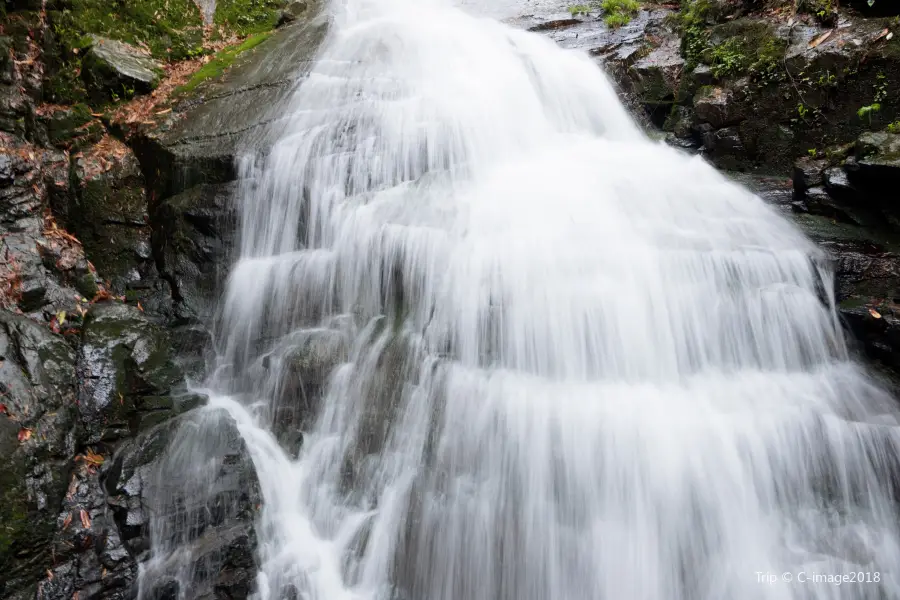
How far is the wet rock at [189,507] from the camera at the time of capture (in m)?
3.83

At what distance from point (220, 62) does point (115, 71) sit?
4.92 feet

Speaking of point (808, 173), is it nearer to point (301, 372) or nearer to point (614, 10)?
point (614, 10)

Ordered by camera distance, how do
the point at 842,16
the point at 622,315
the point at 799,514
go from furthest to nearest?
the point at 842,16 → the point at 622,315 → the point at 799,514

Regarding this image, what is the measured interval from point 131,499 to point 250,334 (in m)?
1.77

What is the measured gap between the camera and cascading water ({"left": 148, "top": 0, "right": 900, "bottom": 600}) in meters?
3.81

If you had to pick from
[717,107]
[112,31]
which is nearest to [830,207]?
[717,107]

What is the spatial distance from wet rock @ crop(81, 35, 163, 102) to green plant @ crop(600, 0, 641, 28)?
7354 millimetres

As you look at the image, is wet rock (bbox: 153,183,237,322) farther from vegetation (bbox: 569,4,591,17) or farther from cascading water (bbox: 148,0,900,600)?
vegetation (bbox: 569,4,591,17)

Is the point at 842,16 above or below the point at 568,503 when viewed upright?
above

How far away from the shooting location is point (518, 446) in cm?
417

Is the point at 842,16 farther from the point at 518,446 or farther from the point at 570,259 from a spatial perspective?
the point at 518,446

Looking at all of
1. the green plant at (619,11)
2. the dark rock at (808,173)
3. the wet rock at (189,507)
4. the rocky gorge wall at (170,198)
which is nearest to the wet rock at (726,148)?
the rocky gorge wall at (170,198)

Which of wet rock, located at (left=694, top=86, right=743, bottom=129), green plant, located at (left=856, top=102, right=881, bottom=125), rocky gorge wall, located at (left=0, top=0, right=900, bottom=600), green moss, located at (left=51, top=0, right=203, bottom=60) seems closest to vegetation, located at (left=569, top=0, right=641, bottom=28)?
rocky gorge wall, located at (left=0, top=0, right=900, bottom=600)

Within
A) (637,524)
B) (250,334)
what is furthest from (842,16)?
(250,334)
